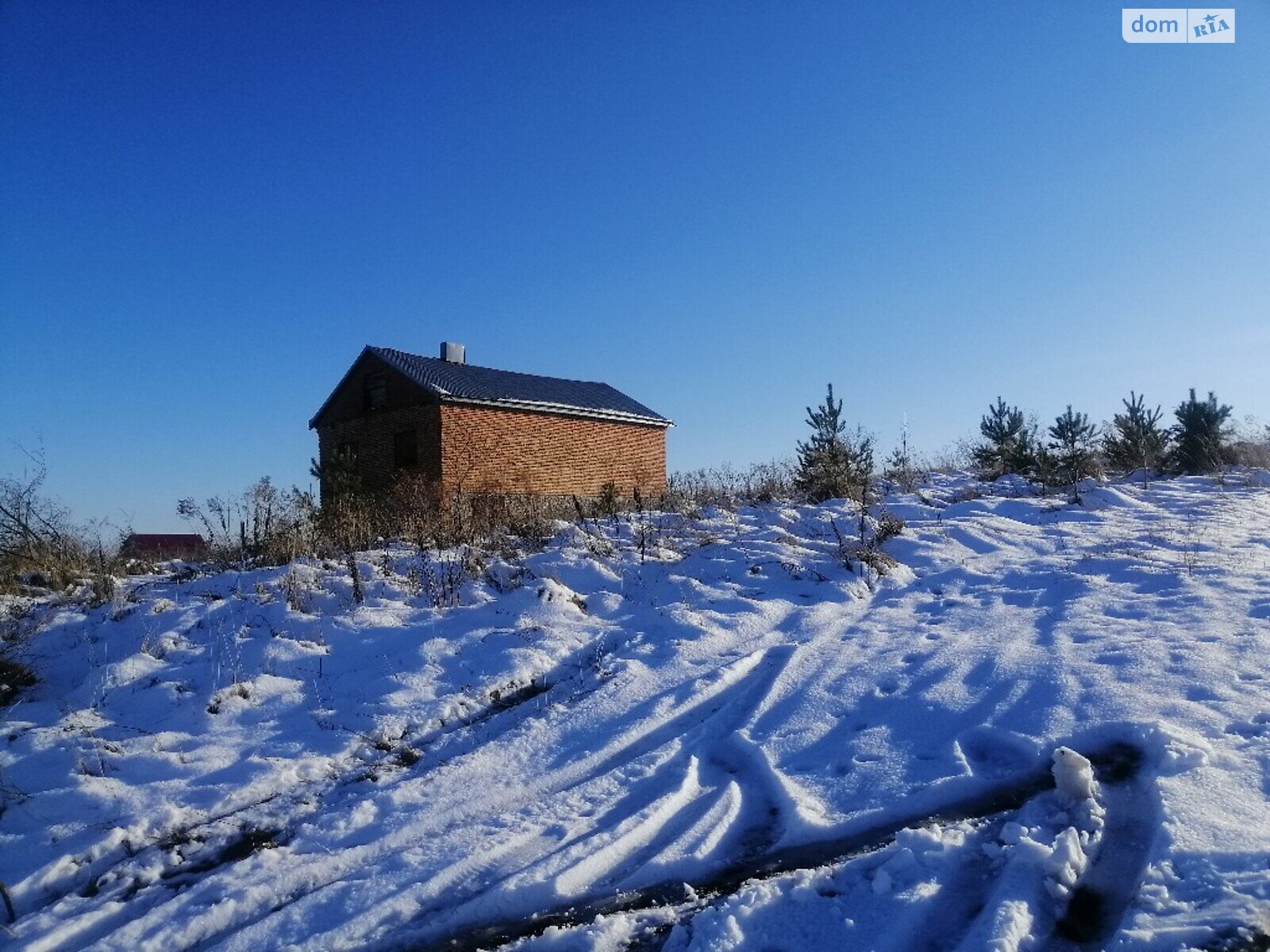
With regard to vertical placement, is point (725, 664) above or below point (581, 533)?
below

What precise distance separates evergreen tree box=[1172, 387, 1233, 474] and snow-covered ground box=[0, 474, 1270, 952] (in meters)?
8.11

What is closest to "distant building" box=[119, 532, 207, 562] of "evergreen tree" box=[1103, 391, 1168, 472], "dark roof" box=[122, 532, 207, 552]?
"dark roof" box=[122, 532, 207, 552]

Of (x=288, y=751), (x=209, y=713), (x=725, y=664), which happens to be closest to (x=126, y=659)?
(x=209, y=713)

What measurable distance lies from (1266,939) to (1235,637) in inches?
123

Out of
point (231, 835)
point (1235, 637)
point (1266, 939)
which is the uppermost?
point (1235, 637)

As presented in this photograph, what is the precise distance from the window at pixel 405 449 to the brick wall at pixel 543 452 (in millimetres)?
1322

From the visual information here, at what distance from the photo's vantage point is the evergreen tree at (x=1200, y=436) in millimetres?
12320

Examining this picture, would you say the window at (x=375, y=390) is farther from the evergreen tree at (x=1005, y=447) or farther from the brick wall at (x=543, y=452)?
the evergreen tree at (x=1005, y=447)

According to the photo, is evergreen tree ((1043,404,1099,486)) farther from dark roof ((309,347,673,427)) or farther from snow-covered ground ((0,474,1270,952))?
dark roof ((309,347,673,427))

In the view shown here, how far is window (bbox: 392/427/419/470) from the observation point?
20641mm

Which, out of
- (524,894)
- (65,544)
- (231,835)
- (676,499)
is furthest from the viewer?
(676,499)

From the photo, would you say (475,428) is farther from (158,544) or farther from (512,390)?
(158,544)

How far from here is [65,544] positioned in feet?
25.0

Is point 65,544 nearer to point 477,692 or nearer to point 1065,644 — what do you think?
point 477,692
